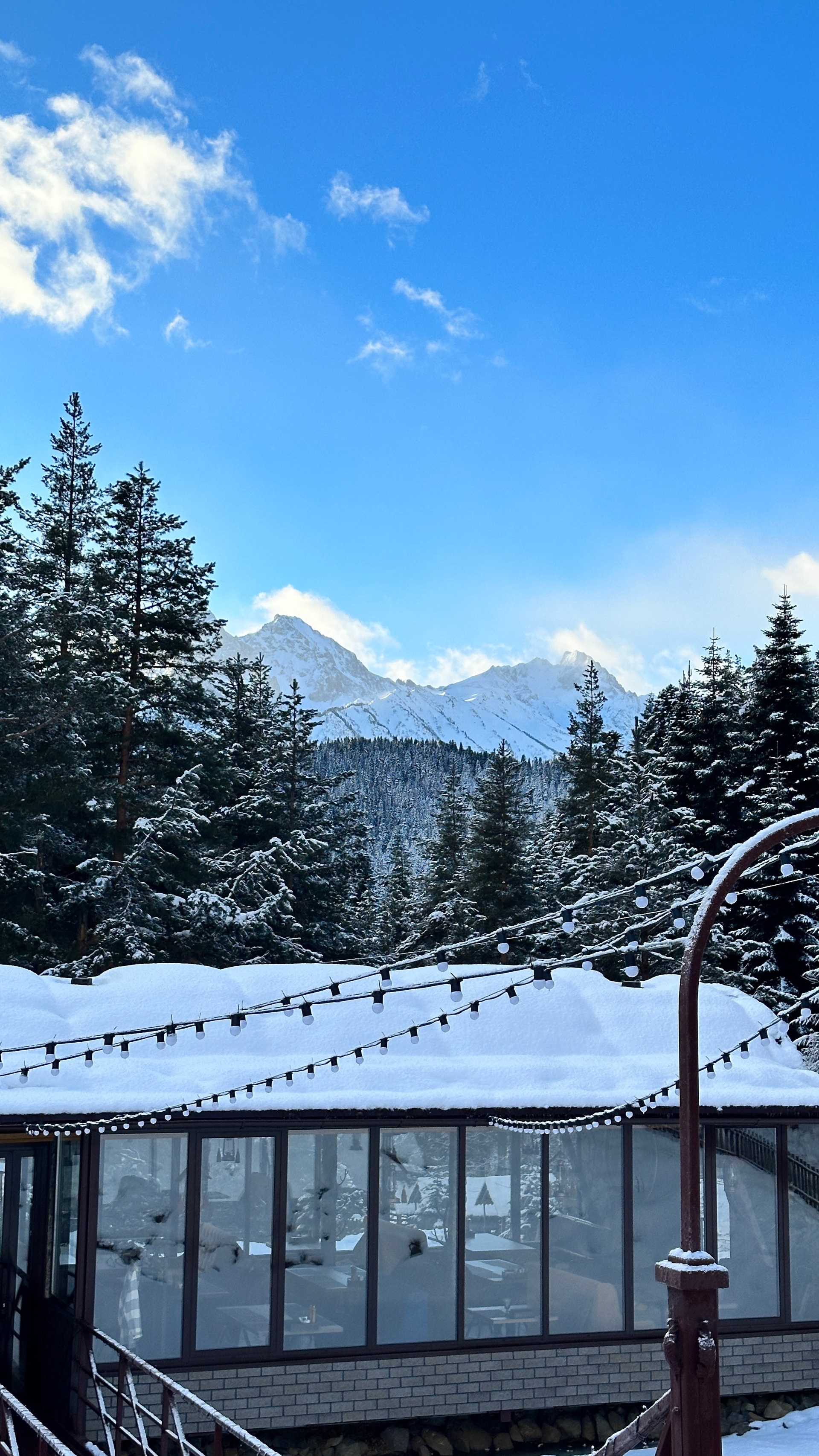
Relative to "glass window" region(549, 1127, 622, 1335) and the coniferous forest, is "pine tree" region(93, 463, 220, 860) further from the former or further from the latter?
"glass window" region(549, 1127, 622, 1335)

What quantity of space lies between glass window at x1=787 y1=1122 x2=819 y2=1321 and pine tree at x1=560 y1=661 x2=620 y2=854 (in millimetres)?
18203

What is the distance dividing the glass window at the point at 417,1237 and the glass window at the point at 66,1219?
2.58m

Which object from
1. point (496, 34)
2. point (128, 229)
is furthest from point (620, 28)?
point (128, 229)

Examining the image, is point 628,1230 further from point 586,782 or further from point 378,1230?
point 586,782

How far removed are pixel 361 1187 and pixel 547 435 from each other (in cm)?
1145

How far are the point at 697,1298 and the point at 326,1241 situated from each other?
16.8 feet

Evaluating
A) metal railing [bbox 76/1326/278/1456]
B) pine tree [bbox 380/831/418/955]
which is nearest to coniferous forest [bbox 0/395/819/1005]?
pine tree [bbox 380/831/418/955]

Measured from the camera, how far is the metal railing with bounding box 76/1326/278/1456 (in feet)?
25.2

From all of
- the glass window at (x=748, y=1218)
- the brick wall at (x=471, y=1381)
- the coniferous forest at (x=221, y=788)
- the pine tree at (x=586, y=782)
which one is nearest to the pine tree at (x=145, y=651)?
the coniferous forest at (x=221, y=788)

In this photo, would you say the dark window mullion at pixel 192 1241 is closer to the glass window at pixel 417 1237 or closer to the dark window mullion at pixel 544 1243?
the glass window at pixel 417 1237

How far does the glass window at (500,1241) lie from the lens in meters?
10.3

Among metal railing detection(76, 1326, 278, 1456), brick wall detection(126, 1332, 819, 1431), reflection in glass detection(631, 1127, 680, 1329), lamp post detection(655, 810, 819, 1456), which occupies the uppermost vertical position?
lamp post detection(655, 810, 819, 1456)

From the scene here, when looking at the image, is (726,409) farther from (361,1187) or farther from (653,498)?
(361,1187)

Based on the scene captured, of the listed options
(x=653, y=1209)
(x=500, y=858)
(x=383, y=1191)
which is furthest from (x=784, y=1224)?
(x=500, y=858)
